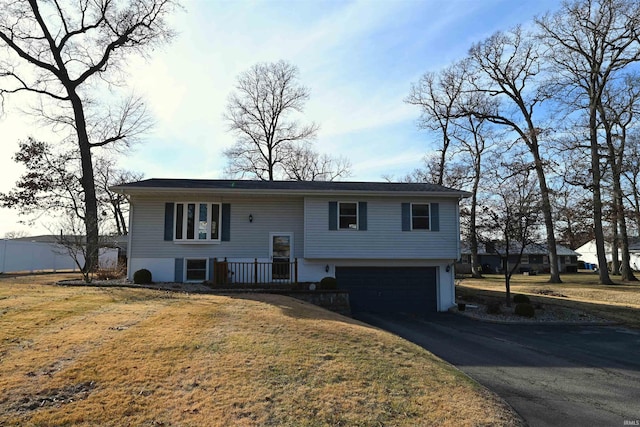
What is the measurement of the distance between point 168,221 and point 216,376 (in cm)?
1186

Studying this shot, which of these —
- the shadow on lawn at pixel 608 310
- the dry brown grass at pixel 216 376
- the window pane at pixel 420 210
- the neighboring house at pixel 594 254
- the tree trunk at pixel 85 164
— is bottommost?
the shadow on lawn at pixel 608 310

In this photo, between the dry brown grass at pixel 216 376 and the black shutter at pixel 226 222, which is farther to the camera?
the black shutter at pixel 226 222

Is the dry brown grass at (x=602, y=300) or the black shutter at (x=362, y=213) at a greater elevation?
the black shutter at (x=362, y=213)

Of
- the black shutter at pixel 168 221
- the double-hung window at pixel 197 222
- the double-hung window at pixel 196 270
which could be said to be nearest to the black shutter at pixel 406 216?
the double-hung window at pixel 197 222

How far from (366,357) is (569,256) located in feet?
198

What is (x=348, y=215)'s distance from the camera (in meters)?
16.5

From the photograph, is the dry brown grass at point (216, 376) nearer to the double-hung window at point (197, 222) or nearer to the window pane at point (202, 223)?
the double-hung window at point (197, 222)

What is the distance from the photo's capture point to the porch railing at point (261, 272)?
52.2ft

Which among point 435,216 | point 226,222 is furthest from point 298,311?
point 435,216

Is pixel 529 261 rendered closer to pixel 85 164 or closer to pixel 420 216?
pixel 420 216

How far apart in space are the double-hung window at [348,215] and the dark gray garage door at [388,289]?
67.6 inches

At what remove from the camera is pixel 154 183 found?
54.2 ft

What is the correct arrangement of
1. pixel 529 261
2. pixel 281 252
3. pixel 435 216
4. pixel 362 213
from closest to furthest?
1. pixel 362 213
2. pixel 281 252
3. pixel 435 216
4. pixel 529 261

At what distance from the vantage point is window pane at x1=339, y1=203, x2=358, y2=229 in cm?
1641
